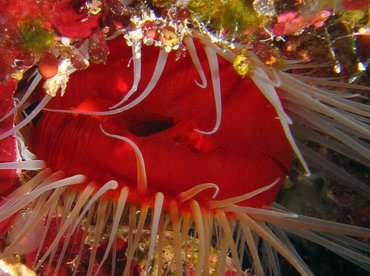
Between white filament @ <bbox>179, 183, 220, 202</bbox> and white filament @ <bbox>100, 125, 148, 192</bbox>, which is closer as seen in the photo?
white filament @ <bbox>100, 125, 148, 192</bbox>

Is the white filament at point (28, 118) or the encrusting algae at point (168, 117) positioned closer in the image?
the encrusting algae at point (168, 117)

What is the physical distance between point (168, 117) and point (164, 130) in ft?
0.26

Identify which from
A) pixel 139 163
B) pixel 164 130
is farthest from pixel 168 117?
pixel 139 163

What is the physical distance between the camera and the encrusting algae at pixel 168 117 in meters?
1.88

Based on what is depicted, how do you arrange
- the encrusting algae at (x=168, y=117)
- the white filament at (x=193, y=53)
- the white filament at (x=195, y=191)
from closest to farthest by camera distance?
the encrusting algae at (x=168, y=117) < the white filament at (x=193, y=53) < the white filament at (x=195, y=191)

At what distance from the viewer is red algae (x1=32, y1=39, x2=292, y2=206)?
225cm

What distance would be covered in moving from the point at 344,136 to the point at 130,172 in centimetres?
130

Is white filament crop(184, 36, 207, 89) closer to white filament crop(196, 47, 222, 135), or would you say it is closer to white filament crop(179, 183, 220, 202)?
white filament crop(196, 47, 222, 135)

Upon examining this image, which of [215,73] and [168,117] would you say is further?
[168,117]

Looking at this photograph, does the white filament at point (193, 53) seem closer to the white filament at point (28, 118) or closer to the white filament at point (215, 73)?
the white filament at point (215, 73)

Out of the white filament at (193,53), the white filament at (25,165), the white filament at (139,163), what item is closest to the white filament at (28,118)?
the white filament at (25,165)

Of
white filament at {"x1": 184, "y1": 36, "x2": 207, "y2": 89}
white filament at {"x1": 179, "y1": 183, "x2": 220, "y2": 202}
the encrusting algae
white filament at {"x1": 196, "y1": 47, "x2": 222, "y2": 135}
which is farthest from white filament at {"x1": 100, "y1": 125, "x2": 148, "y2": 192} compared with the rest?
white filament at {"x1": 184, "y1": 36, "x2": 207, "y2": 89}

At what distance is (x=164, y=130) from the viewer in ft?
7.79

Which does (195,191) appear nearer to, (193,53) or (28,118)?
(193,53)
